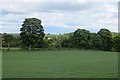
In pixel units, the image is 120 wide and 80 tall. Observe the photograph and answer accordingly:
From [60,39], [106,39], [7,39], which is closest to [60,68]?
[7,39]

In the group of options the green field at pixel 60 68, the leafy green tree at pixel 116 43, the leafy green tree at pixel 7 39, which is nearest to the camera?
the green field at pixel 60 68

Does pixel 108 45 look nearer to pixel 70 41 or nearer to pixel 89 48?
pixel 89 48

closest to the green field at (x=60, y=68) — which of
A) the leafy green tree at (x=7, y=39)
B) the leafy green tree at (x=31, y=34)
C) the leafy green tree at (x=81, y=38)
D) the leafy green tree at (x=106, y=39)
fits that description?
the leafy green tree at (x=7, y=39)

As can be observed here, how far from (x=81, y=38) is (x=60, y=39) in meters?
4.12

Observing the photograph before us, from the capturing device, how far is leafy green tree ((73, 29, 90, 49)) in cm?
4275

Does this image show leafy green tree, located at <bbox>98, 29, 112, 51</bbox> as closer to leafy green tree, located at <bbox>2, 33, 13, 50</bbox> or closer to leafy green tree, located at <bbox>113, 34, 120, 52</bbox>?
leafy green tree, located at <bbox>113, 34, 120, 52</bbox>

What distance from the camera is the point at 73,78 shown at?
9.15 m

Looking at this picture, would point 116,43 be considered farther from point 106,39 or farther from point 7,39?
point 7,39

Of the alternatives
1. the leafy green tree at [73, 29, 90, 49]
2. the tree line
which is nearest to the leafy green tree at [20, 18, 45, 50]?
the tree line

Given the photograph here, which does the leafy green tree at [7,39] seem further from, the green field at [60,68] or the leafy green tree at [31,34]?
the green field at [60,68]

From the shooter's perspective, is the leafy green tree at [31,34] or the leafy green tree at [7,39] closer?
the leafy green tree at [7,39]

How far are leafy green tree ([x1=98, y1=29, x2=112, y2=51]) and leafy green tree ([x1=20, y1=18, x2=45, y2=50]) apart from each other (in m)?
8.69

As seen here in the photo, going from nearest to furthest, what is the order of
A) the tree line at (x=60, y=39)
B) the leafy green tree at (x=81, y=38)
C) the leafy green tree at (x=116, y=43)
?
the leafy green tree at (x=116, y=43) < the tree line at (x=60, y=39) < the leafy green tree at (x=81, y=38)

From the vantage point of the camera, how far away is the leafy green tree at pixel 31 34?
3956 cm
